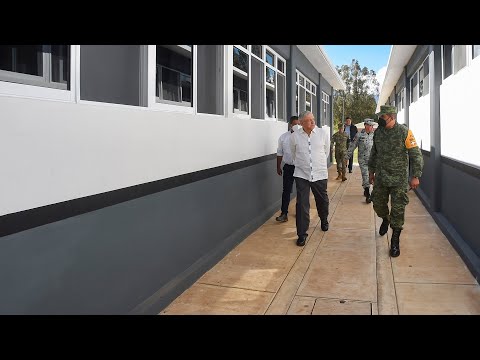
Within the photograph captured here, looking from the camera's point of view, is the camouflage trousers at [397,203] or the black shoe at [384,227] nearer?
the camouflage trousers at [397,203]

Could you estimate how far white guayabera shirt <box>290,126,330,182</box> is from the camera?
20.1 feet

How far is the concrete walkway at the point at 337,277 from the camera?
13.0ft

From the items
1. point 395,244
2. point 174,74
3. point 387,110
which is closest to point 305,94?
point 387,110

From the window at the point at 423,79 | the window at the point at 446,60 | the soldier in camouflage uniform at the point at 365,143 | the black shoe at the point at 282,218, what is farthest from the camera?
the window at the point at 423,79

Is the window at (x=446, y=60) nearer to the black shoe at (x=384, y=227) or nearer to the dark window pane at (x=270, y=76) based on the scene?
the black shoe at (x=384, y=227)

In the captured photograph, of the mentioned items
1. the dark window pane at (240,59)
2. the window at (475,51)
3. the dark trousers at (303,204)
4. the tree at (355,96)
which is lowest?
the dark trousers at (303,204)

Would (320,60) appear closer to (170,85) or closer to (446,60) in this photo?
(446,60)

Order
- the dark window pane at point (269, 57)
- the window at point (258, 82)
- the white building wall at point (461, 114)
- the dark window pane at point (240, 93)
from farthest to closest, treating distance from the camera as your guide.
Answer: the dark window pane at point (269, 57) → the window at point (258, 82) → the dark window pane at point (240, 93) → the white building wall at point (461, 114)

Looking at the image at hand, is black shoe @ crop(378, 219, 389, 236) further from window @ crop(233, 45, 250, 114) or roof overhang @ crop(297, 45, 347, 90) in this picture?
roof overhang @ crop(297, 45, 347, 90)

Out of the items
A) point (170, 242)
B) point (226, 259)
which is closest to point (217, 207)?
point (226, 259)

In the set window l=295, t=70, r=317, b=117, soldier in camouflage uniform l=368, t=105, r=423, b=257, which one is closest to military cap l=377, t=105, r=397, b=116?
soldier in camouflage uniform l=368, t=105, r=423, b=257

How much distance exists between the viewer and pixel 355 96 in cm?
7294

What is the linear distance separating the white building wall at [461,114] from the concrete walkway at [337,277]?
4.19ft

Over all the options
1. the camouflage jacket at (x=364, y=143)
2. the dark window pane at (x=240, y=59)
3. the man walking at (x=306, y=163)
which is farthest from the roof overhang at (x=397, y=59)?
the man walking at (x=306, y=163)
